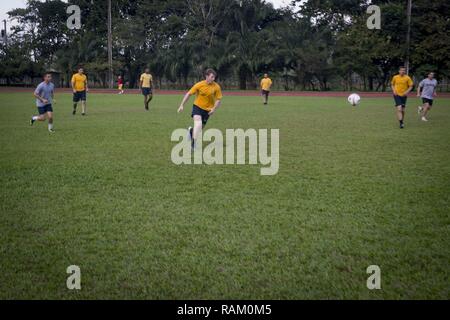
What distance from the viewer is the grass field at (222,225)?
3605 millimetres

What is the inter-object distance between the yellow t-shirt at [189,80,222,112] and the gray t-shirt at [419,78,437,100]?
357 inches

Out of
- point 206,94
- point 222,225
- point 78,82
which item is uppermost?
point 78,82

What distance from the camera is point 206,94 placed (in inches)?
402

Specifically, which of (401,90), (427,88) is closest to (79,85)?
(401,90)

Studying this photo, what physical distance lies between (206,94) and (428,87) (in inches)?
379

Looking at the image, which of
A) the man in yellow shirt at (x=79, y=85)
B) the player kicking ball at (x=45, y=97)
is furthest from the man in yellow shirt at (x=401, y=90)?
the man in yellow shirt at (x=79, y=85)

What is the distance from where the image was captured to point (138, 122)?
15.4m

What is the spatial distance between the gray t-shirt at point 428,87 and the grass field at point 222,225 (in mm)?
7571

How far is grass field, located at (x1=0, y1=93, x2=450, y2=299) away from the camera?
142 inches

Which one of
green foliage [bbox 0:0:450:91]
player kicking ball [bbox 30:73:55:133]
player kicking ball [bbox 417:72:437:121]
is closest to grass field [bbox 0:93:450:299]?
player kicking ball [bbox 30:73:55:133]

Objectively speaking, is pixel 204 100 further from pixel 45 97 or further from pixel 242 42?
pixel 242 42

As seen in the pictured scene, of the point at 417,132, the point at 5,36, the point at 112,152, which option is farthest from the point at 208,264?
the point at 5,36

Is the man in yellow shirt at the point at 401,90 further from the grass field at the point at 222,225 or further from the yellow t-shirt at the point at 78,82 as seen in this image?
the yellow t-shirt at the point at 78,82
